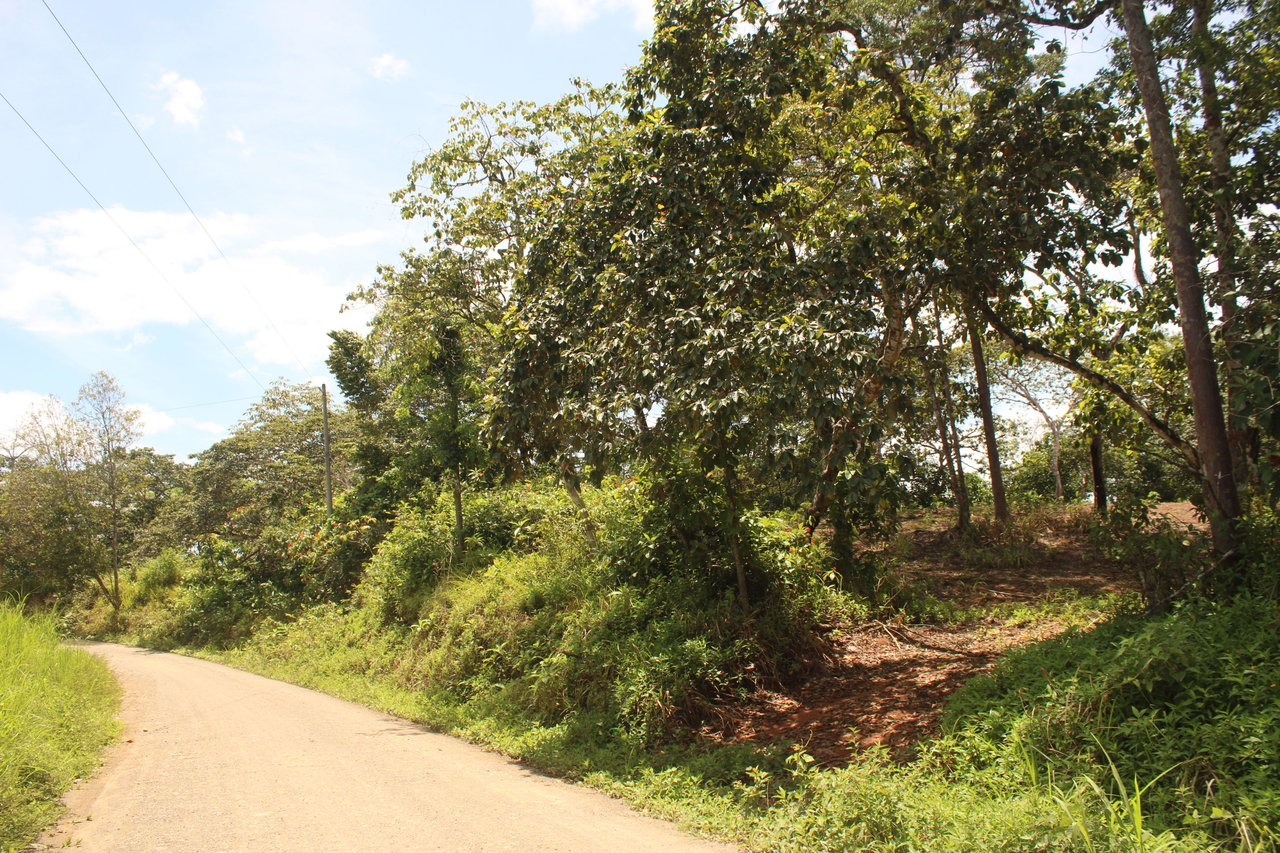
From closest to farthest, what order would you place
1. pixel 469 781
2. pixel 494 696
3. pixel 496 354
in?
pixel 469 781
pixel 494 696
pixel 496 354

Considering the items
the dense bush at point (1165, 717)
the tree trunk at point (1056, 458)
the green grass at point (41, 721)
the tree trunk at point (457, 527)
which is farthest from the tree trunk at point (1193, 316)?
the tree trunk at point (1056, 458)

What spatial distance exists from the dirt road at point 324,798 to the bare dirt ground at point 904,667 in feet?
6.71

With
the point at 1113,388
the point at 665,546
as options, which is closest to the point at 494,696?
the point at 665,546

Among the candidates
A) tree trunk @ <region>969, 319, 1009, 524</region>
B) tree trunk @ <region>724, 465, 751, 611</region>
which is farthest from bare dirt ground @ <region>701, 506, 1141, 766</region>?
tree trunk @ <region>969, 319, 1009, 524</region>

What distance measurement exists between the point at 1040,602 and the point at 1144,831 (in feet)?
24.5

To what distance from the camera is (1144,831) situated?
3.86 metres

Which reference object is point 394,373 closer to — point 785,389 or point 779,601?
point 779,601

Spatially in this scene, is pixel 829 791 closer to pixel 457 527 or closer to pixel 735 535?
pixel 735 535

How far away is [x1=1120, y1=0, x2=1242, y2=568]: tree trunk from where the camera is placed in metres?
6.47

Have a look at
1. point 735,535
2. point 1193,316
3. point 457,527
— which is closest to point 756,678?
point 735,535

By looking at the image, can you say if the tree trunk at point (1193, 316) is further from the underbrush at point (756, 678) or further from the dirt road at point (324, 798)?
the dirt road at point (324, 798)

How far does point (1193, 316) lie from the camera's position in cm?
669

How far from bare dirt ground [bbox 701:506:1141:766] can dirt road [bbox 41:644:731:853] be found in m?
2.05

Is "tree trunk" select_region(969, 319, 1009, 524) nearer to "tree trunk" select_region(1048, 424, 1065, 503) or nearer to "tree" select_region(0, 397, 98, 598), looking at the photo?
"tree trunk" select_region(1048, 424, 1065, 503)
